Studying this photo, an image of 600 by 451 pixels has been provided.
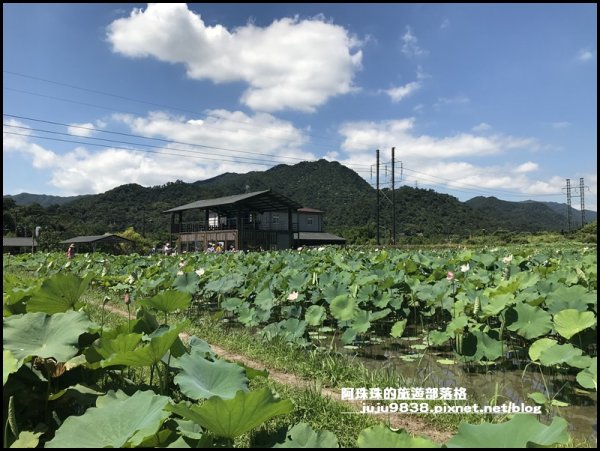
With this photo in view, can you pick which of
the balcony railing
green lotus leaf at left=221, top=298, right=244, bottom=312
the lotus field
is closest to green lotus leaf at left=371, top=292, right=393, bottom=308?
the lotus field

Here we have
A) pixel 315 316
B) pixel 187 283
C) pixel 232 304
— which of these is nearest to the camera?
pixel 315 316

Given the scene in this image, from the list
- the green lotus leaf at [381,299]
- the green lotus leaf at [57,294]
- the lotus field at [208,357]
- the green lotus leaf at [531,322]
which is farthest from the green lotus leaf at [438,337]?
the green lotus leaf at [57,294]

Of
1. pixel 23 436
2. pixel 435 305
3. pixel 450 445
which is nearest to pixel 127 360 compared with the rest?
pixel 23 436

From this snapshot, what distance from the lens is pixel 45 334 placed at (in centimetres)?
193

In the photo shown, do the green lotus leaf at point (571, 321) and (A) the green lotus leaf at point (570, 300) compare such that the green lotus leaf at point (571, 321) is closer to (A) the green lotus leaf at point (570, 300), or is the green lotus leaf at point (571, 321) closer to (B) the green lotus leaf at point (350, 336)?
(A) the green lotus leaf at point (570, 300)

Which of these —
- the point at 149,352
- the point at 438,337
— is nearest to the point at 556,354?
the point at 438,337

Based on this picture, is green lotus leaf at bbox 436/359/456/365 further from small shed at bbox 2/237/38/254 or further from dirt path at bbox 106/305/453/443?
small shed at bbox 2/237/38/254

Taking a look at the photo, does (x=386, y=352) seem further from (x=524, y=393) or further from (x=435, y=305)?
(x=524, y=393)

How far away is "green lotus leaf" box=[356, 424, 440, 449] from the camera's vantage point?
120 cm

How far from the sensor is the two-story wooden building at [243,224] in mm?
25291

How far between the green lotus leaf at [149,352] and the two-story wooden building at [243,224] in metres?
22.3

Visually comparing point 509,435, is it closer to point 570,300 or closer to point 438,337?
point 438,337

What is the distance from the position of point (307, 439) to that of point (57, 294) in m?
1.81

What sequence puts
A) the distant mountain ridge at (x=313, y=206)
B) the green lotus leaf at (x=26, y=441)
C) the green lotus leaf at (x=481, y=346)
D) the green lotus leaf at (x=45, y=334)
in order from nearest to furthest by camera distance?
1. the green lotus leaf at (x=26, y=441)
2. the green lotus leaf at (x=45, y=334)
3. the green lotus leaf at (x=481, y=346)
4. the distant mountain ridge at (x=313, y=206)
